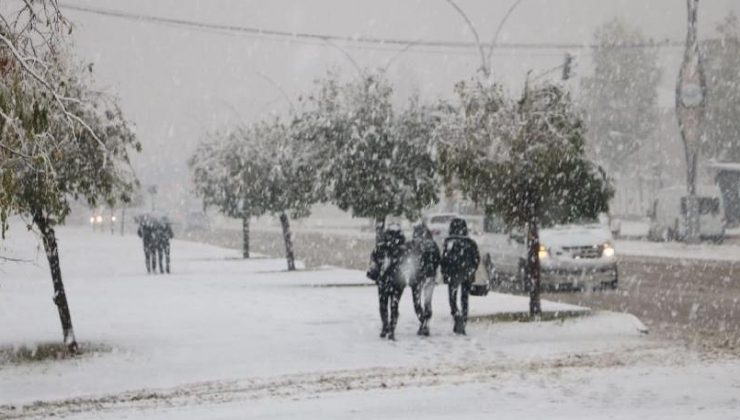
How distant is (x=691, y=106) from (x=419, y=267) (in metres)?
28.3

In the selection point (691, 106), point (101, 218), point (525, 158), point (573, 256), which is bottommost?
point (573, 256)

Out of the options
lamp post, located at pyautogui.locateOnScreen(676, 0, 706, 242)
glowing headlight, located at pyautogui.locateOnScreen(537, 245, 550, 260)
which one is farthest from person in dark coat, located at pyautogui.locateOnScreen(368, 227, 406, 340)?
lamp post, located at pyautogui.locateOnScreen(676, 0, 706, 242)

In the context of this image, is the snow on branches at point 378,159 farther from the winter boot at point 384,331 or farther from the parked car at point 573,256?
the winter boot at point 384,331

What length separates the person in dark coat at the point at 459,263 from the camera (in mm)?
14477

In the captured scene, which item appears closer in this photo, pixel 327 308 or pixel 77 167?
pixel 77 167

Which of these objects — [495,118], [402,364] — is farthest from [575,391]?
[495,118]

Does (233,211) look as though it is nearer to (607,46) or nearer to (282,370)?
(282,370)

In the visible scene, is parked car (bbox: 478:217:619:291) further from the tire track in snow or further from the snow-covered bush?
the tire track in snow

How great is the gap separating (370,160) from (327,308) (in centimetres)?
453

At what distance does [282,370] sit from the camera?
11.8m

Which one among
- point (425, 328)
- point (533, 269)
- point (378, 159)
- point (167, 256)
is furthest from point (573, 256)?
point (167, 256)

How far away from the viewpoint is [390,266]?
1388 cm

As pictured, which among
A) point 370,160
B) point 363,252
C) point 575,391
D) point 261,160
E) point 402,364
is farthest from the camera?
point 363,252

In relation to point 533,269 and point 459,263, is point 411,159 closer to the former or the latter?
point 533,269
